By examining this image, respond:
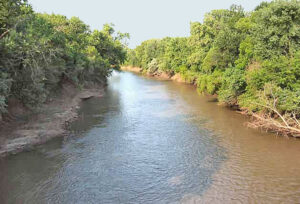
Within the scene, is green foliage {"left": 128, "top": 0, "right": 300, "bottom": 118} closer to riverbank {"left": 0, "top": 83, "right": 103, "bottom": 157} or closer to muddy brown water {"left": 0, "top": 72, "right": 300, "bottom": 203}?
muddy brown water {"left": 0, "top": 72, "right": 300, "bottom": 203}

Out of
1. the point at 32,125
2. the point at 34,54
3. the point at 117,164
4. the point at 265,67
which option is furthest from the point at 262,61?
the point at 32,125

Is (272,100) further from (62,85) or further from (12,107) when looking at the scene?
(62,85)

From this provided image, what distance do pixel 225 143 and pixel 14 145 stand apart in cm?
1555

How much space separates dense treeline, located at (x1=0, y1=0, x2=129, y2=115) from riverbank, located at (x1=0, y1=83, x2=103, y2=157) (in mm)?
1756

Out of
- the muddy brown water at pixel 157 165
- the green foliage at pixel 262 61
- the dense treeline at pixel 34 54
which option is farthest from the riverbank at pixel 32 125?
the green foliage at pixel 262 61

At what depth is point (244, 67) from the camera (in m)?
30.3

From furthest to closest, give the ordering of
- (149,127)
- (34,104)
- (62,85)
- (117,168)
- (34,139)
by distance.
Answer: (62,85) → (149,127) → (34,104) → (34,139) → (117,168)

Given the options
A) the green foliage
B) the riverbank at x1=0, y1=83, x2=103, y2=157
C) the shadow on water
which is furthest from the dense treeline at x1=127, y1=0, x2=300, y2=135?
the riverbank at x1=0, y1=83, x2=103, y2=157

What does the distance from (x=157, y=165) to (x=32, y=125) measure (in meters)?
12.2

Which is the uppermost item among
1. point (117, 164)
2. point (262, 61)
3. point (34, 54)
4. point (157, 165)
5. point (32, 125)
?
point (262, 61)

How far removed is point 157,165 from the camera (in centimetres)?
1806

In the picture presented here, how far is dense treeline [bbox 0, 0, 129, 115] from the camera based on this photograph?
20.0m

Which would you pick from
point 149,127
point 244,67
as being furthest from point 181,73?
point 149,127

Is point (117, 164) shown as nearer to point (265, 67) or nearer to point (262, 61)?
point (265, 67)
